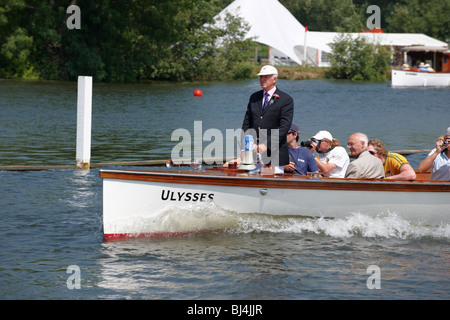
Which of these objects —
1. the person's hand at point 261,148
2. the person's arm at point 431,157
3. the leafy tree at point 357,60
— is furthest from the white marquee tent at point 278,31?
the person's hand at point 261,148

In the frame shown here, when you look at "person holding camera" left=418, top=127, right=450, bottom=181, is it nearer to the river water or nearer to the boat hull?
the boat hull

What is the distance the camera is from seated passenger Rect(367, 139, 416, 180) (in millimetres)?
11109

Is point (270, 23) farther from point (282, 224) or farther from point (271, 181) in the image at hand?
point (271, 181)

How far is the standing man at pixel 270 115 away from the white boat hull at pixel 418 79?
46911 mm

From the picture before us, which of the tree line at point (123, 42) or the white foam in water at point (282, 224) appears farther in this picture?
the tree line at point (123, 42)

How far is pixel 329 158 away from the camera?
38.5ft

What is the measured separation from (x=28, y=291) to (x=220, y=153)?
38.2ft

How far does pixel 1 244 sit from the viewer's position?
10.6 m

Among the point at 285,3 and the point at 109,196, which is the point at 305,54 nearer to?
the point at 285,3

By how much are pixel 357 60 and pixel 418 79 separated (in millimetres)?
9689

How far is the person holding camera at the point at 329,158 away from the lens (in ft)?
38.0

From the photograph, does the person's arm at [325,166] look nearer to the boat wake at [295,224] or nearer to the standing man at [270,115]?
the boat wake at [295,224]

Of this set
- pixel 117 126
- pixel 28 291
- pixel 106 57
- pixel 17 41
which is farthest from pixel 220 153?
pixel 106 57

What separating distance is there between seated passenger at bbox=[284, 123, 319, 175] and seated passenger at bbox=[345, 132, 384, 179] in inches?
22.1
